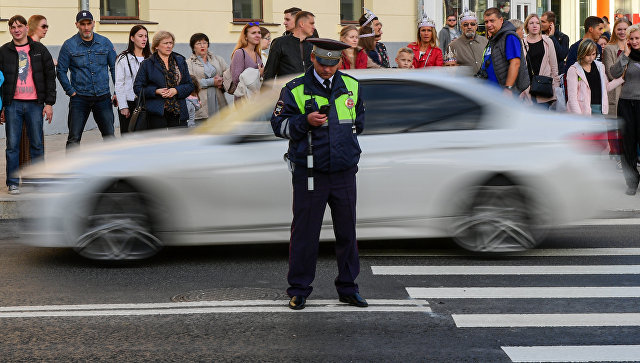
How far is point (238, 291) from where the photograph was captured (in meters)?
7.37

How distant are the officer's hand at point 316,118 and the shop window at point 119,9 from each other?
1307cm

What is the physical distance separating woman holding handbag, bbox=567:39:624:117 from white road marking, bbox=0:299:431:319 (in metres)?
6.66

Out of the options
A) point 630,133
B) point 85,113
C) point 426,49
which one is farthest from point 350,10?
point 630,133

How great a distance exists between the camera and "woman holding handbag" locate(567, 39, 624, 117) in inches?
511

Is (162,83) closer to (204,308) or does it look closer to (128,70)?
(128,70)

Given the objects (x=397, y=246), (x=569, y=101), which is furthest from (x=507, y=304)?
(x=569, y=101)

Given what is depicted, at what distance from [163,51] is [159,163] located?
337 centimetres

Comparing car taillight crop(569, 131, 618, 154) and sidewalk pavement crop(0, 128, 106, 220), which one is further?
sidewalk pavement crop(0, 128, 106, 220)

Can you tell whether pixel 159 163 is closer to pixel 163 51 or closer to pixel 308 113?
pixel 308 113

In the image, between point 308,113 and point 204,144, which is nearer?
point 308,113

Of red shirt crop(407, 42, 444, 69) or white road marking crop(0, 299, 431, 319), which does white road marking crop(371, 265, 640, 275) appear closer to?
white road marking crop(0, 299, 431, 319)

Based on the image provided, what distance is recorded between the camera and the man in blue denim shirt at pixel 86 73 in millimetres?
12344

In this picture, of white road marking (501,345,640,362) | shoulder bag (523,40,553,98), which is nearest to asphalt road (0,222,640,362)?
white road marking (501,345,640,362)

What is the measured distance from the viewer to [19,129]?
39.8ft
